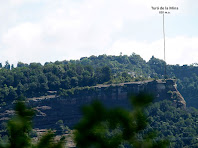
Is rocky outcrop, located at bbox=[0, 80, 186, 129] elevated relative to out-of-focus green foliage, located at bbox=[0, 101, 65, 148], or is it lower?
lower

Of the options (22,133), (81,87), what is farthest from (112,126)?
(81,87)

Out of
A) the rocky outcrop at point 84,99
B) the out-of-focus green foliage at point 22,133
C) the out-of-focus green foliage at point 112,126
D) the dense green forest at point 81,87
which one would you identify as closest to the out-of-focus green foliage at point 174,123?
the dense green forest at point 81,87

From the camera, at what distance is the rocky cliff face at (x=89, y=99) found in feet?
343

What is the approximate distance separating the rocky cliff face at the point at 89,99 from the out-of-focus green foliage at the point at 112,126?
93.3 metres

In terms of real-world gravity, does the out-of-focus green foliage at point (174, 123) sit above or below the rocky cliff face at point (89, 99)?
below

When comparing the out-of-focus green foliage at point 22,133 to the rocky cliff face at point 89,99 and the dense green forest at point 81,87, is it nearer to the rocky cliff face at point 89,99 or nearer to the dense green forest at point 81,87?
the dense green forest at point 81,87

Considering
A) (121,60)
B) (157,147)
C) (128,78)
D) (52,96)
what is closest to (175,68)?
(121,60)

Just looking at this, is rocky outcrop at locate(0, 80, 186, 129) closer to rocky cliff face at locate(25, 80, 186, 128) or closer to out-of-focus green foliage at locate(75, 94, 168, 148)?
rocky cliff face at locate(25, 80, 186, 128)

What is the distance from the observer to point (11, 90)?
361 feet

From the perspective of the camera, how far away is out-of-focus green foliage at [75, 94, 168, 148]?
325 inches

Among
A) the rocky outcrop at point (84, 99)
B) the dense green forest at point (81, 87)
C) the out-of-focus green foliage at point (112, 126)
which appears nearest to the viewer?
the out-of-focus green foliage at point (112, 126)

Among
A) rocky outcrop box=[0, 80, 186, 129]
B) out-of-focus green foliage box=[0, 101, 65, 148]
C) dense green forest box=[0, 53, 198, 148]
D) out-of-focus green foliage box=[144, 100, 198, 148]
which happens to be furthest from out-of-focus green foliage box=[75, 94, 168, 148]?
rocky outcrop box=[0, 80, 186, 129]

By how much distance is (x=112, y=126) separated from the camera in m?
8.48

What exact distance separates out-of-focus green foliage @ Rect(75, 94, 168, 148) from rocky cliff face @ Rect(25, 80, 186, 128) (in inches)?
3672
